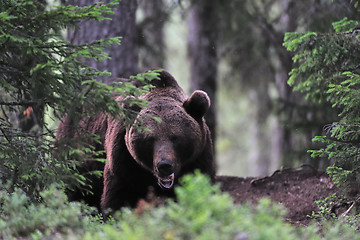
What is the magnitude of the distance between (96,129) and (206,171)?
2.04 meters

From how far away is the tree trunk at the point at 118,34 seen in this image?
29.2ft

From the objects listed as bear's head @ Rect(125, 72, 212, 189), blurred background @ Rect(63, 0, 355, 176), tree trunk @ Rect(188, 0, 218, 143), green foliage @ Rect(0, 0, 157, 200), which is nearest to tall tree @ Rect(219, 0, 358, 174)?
blurred background @ Rect(63, 0, 355, 176)

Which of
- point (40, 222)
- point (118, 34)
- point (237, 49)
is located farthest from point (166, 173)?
point (237, 49)

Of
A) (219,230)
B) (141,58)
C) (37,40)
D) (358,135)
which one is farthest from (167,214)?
(141,58)

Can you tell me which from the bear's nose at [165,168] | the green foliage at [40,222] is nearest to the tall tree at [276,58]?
the bear's nose at [165,168]

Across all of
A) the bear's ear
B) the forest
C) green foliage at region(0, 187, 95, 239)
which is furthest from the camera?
the bear's ear

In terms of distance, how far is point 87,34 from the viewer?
891cm

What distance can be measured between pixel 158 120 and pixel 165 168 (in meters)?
0.92

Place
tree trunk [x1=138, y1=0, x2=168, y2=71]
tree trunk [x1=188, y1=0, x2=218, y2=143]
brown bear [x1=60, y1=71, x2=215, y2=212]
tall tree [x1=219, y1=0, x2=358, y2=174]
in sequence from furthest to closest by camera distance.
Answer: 1. tree trunk [x1=188, y1=0, x2=218, y2=143]
2. tree trunk [x1=138, y1=0, x2=168, y2=71]
3. tall tree [x1=219, y1=0, x2=358, y2=174]
4. brown bear [x1=60, y1=71, x2=215, y2=212]

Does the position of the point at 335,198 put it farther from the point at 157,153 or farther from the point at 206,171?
the point at 157,153

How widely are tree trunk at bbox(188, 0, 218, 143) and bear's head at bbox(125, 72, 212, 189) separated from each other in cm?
692

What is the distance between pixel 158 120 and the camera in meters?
4.96

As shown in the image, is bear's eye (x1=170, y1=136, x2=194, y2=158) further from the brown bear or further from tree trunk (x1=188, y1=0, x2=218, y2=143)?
tree trunk (x1=188, y1=0, x2=218, y2=143)

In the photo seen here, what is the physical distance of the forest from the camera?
317 cm
